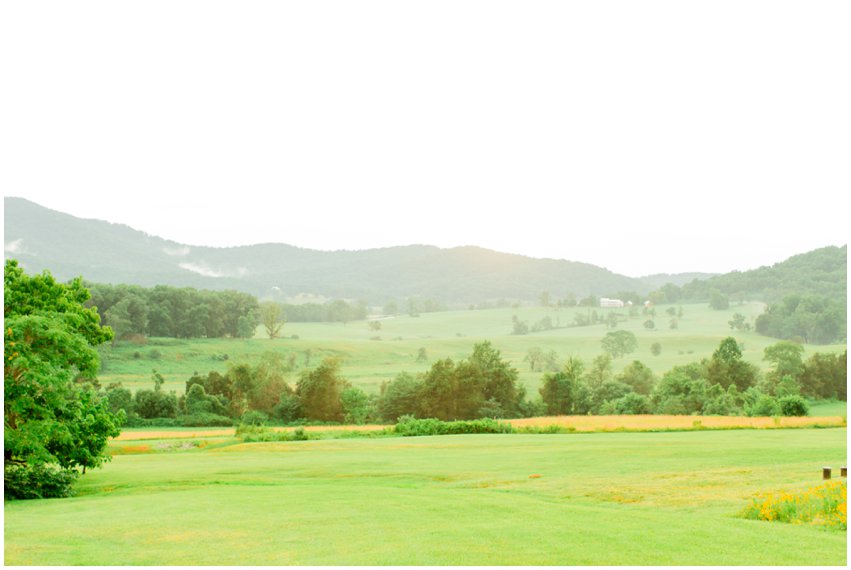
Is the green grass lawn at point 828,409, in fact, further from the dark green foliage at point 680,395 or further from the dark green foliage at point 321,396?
the dark green foliage at point 321,396

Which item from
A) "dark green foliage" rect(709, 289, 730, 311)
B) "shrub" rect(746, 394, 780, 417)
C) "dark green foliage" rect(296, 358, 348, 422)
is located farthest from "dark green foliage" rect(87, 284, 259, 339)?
"dark green foliage" rect(709, 289, 730, 311)

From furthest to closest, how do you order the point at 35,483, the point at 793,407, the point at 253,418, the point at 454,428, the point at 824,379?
1. the point at 824,379
2. the point at 253,418
3. the point at 793,407
4. the point at 454,428
5. the point at 35,483

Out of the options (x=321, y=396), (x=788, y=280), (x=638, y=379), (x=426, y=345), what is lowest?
(x=638, y=379)

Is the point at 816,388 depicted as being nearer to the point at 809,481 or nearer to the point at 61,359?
the point at 809,481

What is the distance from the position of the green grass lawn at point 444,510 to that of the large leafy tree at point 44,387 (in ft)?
6.23

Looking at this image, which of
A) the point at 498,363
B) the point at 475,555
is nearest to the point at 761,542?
the point at 475,555

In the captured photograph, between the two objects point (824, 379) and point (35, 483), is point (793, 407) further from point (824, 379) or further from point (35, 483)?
point (35, 483)

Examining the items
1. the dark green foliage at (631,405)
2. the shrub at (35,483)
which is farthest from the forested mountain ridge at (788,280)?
the shrub at (35,483)

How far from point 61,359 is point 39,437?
10.1 feet

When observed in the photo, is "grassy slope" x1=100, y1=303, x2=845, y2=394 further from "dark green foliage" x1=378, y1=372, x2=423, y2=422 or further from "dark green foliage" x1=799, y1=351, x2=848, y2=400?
"dark green foliage" x1=799, y1=351, x2=848, y2=400

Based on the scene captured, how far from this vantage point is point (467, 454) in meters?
36.4

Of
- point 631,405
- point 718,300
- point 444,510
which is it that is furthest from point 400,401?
point 718,300

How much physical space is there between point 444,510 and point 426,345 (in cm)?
13240

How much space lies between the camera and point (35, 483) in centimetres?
2809
